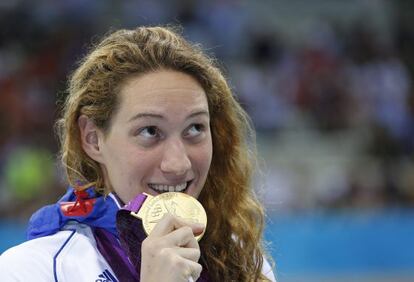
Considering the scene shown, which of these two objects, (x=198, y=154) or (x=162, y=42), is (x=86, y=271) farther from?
(x=162, y=42)

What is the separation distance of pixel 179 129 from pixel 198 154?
0.09m

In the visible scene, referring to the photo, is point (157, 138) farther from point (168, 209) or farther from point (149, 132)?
point (168, 209)

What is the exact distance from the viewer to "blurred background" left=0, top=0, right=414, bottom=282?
8500 mm

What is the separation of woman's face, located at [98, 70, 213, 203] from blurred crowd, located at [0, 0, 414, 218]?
239 inches

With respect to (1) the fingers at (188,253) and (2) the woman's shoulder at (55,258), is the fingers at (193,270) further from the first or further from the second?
(2) the woman's shoulder at (55,258)

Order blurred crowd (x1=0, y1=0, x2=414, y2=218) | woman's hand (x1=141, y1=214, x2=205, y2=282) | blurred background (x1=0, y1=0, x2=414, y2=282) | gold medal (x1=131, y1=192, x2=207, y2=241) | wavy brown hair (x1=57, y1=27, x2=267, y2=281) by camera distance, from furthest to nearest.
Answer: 1. blurred crowd (x1=0, y1=0, x2=414, y2=218)
2. blurred background (x1=0, y1=0, x2=414, y2=282)
3. wavy brown hair (x1=57, y1=27, x2=267, y2=281)
4. gold medal (x1=131, y1=192, x2=207, y2=241)
5. woman's hand (x1=141, y1=214, x2=205, y2=282)

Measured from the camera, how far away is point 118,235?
238 cm

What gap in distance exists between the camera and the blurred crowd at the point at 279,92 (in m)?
9.64

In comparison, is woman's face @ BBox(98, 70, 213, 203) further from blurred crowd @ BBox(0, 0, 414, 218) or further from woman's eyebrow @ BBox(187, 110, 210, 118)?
blurred crowd @ BBox(0, 0, 414, 218)

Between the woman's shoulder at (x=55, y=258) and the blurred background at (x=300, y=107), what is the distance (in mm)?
5426

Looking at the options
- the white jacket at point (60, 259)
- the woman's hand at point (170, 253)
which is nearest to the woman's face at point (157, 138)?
the white jacket at point (60, 259)

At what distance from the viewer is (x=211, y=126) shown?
2713 mm

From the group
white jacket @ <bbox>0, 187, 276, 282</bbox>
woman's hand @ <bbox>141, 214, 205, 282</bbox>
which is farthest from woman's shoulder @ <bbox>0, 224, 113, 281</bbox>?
woman's hand @ <bbox>141, 214, 205, 282</bbox>

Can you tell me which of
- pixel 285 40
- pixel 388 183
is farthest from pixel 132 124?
pixel 285 40
